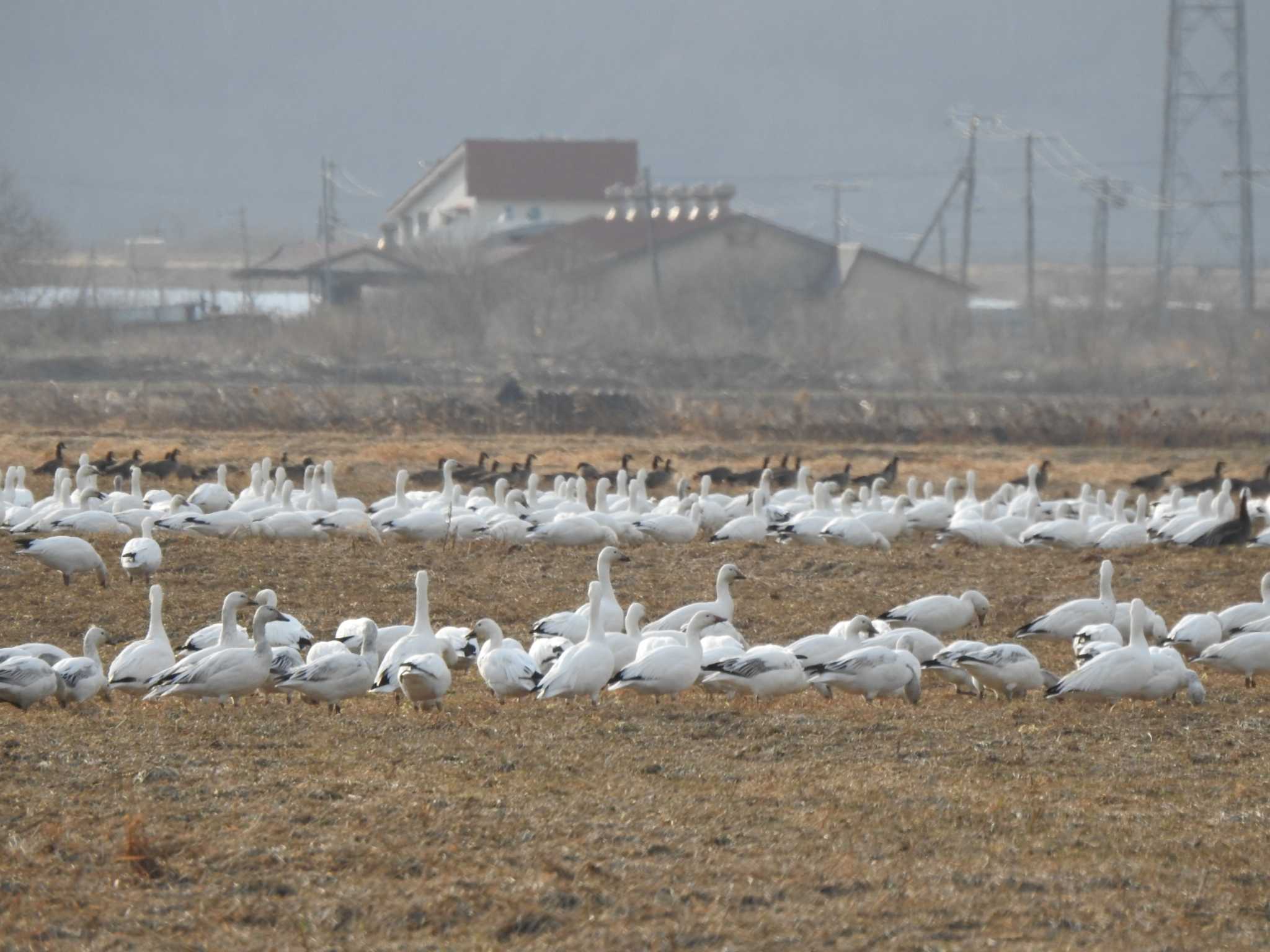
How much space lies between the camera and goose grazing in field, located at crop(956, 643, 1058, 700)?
33.9 ft

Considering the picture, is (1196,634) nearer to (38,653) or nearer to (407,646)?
(407,646)

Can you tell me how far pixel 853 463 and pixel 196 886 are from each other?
21.1m

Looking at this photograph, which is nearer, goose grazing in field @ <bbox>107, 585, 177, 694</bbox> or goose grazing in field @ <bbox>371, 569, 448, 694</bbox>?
goose grazing in field @ <bbox>107, 585, 177, 694</bbox>

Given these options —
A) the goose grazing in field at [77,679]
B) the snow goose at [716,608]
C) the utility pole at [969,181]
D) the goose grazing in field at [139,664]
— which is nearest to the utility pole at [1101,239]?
the utility pole at [969,181]

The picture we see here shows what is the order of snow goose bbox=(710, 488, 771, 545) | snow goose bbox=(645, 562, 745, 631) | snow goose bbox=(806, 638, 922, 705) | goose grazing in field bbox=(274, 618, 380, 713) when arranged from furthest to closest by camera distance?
1. snow goose bbox=(710, 488, 771, 545)
2. snow goose bbox=(645, 562, 745, 631)
3. snow goose bbox=(806, 638, 922, 705)
4. goose grazing in field bbox=(274, 618, 380, 713)

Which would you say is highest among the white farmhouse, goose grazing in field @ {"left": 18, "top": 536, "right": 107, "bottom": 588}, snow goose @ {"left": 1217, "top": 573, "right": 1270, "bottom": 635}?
the white farmhouse

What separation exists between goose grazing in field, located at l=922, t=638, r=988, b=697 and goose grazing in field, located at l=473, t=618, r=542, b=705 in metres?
2.23

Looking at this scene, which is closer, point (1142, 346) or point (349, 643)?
point (349, 643)

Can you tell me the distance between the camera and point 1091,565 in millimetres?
16891

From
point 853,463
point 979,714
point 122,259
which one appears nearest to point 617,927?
point 979,714

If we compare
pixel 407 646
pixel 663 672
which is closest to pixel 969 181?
pixel 407 646

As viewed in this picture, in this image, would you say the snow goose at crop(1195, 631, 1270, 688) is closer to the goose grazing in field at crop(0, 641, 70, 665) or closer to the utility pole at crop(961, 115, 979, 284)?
the goose grazing in field at crop(0, 641, 70, 665)

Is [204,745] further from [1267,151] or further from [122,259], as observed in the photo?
[1267,151]

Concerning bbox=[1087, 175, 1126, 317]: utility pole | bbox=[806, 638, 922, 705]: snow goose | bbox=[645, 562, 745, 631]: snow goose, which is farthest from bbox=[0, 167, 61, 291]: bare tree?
bbox=[806, 638, 922, 705]: snow goose
